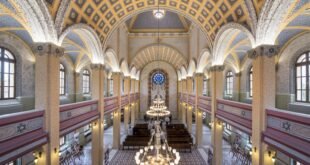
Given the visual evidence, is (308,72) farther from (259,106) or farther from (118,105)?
(118,105)

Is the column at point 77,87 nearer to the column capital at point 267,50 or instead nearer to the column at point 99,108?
the column at point 99,108

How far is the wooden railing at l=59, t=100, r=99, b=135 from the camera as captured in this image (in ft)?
26.5

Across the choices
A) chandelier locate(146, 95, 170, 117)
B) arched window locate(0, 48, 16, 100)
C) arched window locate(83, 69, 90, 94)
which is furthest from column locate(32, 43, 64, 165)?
arched window locate(83, 69, 90, 94)

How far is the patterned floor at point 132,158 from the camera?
14.3 m

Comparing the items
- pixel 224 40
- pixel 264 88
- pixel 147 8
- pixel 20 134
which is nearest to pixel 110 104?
pixel 147 8

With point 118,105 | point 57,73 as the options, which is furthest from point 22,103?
point 118,105

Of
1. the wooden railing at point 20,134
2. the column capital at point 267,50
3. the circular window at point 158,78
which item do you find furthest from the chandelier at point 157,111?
the circular window at point 158,78

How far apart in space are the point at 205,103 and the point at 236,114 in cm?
498

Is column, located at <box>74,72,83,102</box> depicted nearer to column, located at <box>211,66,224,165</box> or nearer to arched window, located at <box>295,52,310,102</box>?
column, located at <box>211,66,224,165</box>

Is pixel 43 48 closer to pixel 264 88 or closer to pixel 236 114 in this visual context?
pixel 264 88

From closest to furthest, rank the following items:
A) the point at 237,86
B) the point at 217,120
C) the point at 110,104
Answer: the point at 217,120 → the point at 110,104 → the point at 237,86

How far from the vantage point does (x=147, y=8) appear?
11945 mm

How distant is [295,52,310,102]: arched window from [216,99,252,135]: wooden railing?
13.6 ft

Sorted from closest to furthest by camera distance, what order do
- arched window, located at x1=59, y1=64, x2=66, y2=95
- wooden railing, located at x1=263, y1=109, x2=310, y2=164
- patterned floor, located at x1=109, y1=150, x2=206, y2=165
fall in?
wooden railing, located at x1=263, y1=109, x2=310, y2=164
patterned floor, located at x1=109, y1=150, x2=206, y2=165
arched window, located at x1=59, y1=64, x2=66, y2=95
